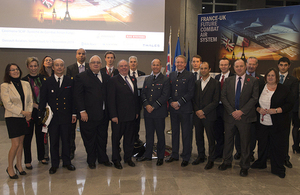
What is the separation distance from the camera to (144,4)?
24.1 ft

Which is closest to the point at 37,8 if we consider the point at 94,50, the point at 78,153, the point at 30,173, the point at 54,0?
the point at 54,0

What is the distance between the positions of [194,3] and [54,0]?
5911 mm

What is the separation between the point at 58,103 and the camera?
10.8 ft

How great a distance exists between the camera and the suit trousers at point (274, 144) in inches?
129

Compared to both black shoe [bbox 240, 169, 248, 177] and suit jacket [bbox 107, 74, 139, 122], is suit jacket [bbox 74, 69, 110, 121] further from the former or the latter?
black shoe [bbox 240, 169, 248, 177]

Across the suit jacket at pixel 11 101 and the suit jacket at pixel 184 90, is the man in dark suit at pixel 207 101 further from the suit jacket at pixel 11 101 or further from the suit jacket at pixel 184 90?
the suit jacket at pixel 11 101

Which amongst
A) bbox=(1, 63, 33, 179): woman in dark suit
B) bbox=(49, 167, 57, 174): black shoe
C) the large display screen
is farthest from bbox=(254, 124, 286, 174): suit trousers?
the large display screen

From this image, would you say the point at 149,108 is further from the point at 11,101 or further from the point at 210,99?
the point at 11,101

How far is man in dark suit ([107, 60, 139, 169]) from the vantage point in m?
3.47

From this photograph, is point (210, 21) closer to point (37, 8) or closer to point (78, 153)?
Result: point (37, 8)

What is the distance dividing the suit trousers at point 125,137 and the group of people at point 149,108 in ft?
0.05

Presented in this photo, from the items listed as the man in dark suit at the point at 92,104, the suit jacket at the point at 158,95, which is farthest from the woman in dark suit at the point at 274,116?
the man in dark suit at the point at 92,104

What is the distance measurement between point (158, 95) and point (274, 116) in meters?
1.73

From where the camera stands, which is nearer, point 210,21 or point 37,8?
point 37,8
